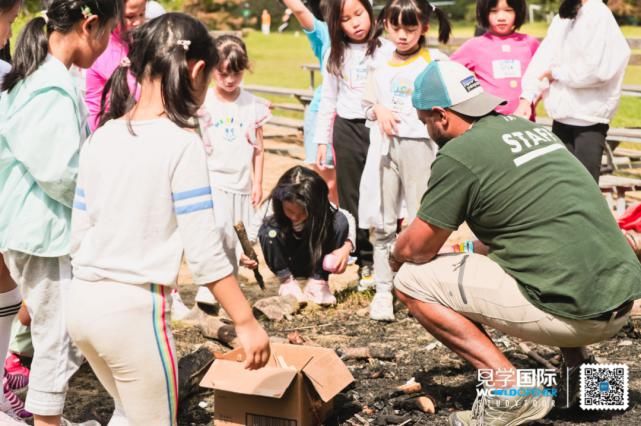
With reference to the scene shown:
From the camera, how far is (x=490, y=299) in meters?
3.63

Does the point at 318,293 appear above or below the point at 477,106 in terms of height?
below

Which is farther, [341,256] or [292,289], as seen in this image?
[292,289]

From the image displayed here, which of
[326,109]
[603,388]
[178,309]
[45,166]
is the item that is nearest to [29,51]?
[45,166]

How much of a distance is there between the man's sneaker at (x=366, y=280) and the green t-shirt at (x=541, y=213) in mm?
2211

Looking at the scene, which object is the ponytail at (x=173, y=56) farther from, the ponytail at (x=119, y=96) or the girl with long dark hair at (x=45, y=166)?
the girl with long dark hair at (x=45, y=166)

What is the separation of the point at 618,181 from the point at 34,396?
553 centimetres

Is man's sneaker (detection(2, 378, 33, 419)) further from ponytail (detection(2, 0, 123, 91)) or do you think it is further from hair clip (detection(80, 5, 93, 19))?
hair clip (detection(80, 5, 93, 19))

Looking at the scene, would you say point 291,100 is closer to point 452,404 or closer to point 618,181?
point 618,181

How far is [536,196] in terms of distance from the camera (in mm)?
3492

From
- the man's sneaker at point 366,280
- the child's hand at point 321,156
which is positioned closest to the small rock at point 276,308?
the man's sneaker at point 366,280

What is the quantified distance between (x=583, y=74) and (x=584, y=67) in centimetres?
4

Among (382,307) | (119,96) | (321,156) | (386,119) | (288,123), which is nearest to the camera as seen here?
(119,96)

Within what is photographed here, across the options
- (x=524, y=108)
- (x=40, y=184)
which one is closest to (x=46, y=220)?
(x=40, y=184)

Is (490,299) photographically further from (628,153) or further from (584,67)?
(628,153)
